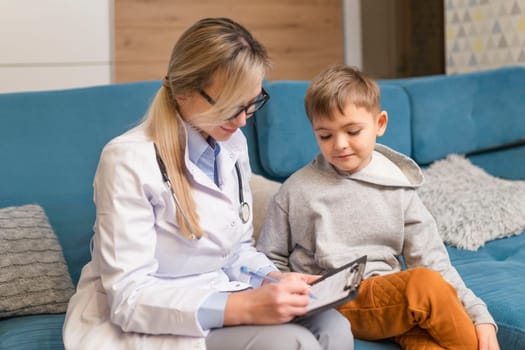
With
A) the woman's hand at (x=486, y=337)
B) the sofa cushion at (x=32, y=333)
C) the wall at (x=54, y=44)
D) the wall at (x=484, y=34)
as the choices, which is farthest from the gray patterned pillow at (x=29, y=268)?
the wall at (x=484, y=34)

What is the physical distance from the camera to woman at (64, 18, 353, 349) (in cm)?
136

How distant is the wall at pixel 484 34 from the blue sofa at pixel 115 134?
0.77 m

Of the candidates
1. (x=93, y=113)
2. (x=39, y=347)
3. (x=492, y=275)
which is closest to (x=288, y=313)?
(x=39, y=347)

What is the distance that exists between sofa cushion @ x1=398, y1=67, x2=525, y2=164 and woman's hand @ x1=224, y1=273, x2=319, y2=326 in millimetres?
1436

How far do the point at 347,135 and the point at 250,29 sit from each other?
95.9 inches

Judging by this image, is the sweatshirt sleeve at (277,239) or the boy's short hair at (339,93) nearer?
the boy's short hair at (339,93)

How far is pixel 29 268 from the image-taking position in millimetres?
1815

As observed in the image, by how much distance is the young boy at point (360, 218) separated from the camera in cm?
162

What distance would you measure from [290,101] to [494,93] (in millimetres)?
956

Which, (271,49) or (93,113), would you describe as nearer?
(93,113)

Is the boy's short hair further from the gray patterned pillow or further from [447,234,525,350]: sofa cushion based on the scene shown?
the gray patterned pillow

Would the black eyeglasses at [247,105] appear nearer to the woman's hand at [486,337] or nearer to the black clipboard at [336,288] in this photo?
the black clipboard at [336,288]

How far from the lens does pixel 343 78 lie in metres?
1.74

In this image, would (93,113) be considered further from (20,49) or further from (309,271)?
(20,49)
